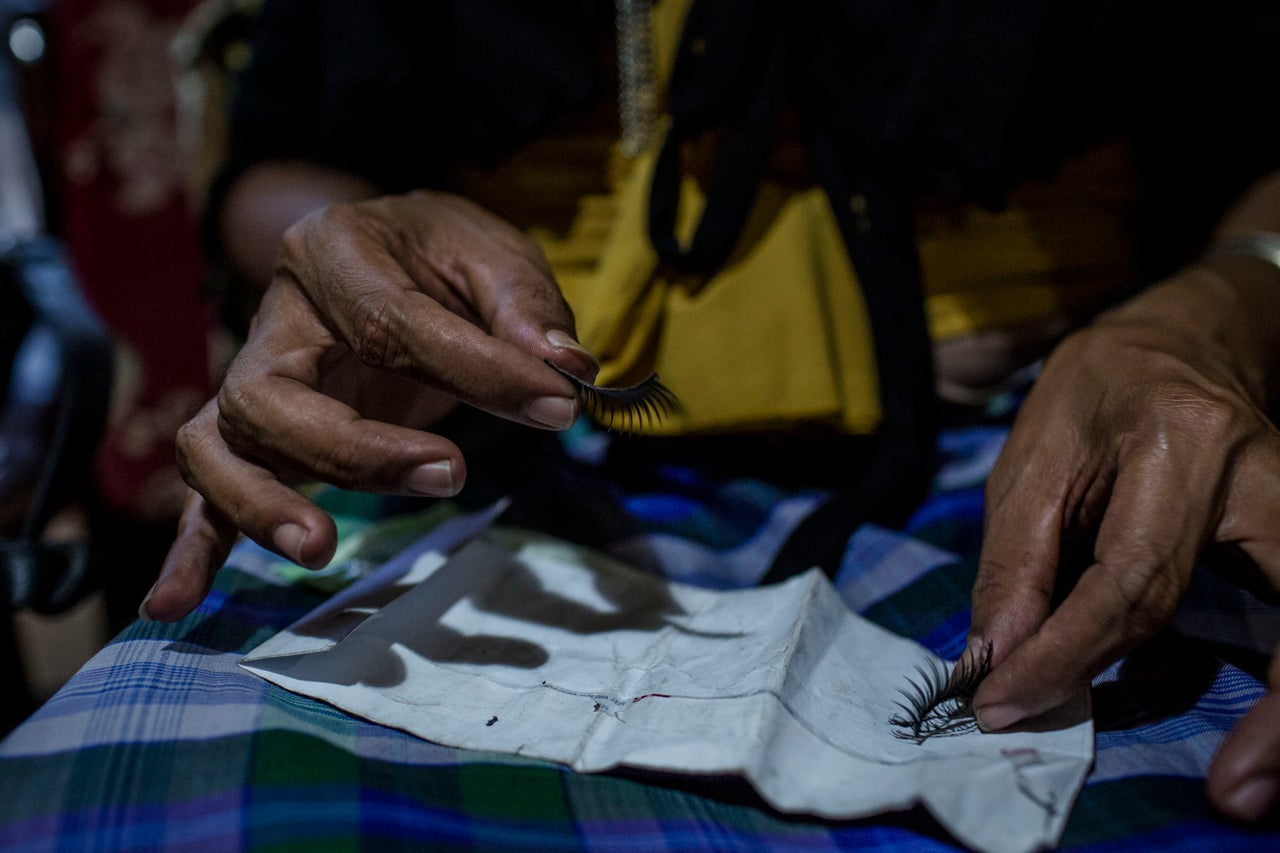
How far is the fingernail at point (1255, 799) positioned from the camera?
321mm

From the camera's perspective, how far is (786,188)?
2.36ft

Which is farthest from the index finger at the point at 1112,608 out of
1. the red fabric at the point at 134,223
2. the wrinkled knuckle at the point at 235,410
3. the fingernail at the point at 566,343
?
the red fabric at the point at 134,223

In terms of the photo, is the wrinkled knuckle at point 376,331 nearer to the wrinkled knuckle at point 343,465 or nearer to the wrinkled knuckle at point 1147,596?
the wrinkled knuckle at point 343,465

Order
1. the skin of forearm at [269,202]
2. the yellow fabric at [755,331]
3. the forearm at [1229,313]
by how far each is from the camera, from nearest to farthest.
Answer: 1. the forearm at [1229,313]
2. the yellow fabric at [755,331]
3. the skin of forearm at [269,202]

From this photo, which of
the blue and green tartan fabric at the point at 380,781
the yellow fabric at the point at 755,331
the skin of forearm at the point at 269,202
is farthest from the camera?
the skin of forearm at the point at 269,202

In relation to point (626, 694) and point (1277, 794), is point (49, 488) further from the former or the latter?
point (1277, 794)

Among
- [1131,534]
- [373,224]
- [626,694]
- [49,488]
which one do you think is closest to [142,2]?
[49,488]

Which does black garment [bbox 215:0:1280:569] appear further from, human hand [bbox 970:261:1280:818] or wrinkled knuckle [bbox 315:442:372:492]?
wrinkled knuckle [bbox 315:442:372:492]

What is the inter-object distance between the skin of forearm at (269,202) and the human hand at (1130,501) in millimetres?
637

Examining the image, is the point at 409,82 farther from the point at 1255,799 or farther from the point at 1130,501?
the point at 1255,799

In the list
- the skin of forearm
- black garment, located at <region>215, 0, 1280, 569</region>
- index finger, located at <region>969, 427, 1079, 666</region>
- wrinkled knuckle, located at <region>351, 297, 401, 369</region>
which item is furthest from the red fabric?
index finger, located at <region>969, 427, 1079, 666</region>

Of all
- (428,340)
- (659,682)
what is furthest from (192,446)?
(659,682)

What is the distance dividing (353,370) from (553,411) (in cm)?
18

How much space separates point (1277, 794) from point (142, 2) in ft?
6.22
